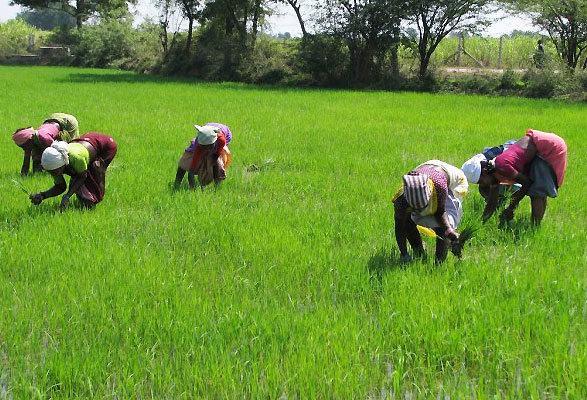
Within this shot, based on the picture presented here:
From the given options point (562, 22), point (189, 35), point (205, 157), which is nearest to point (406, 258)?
point (205, 157)

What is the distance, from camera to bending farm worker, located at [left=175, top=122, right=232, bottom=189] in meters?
5.16

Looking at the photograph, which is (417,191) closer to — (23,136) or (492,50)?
(23,136)

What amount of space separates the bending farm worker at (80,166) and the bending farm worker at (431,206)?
2.53 meters

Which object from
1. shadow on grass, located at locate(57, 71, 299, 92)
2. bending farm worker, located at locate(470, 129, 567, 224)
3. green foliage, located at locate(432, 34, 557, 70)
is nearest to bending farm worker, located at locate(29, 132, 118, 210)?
bending farm worker, located at locate(470, 129, 567, 224)

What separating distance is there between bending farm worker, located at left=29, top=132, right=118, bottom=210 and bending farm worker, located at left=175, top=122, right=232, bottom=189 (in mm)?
742

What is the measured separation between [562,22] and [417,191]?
15.8m

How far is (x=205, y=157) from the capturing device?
17.5ft

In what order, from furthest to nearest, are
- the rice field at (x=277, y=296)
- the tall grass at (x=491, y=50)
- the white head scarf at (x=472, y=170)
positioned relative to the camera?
1. the tall grass at (x=491, y=50)
2. the white head scarf at (x=472, y=170)
3. the rice field at (x=277, y=296)

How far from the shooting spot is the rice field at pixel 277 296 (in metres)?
2.25

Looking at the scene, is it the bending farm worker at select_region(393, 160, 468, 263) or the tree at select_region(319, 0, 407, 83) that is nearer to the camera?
the bending farm worker at select_region(393, 160, 468, 263)

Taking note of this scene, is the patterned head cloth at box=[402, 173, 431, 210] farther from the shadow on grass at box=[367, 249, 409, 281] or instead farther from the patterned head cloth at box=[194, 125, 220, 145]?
the patterned head cloth at box=[194, 125, 220, 145]

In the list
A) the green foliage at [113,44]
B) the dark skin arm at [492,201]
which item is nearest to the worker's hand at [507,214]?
the dark skin arm at [492,201]

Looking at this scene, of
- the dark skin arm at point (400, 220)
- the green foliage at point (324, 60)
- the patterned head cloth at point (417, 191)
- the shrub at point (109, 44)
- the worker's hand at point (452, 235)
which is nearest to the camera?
the patterned head cloth at point (417, 191)

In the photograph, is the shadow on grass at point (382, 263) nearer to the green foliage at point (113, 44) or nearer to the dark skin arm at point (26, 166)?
the dark skin arm at point (26, 166)
